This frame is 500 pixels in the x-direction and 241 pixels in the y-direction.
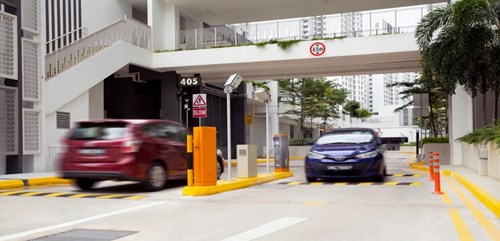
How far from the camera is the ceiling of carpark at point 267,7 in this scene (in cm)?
2519

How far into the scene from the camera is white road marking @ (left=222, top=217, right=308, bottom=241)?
6.38m

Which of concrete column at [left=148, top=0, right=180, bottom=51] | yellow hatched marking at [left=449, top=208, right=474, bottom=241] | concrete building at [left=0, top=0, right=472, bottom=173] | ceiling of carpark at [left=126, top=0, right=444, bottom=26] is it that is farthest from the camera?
ceiling of carpark at [left=126, top=0, right=444, bottom=26]

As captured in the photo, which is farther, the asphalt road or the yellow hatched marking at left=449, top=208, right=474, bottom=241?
the asphalt road

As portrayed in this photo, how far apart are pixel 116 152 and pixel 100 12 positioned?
14.5 m

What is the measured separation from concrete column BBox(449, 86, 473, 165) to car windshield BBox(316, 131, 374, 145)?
7.91m

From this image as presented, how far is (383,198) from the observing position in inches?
403

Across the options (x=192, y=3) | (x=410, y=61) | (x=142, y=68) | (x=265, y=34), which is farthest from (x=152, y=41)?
(x=410, y=61)

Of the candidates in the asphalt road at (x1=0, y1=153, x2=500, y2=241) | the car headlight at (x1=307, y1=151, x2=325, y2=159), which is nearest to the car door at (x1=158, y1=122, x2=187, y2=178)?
the asphalt road at (x1=0, y1=153, x2=500, y2=241)

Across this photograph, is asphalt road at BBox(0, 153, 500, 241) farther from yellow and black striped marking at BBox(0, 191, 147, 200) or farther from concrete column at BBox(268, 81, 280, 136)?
concrete column at BBox(268, 81, 280, 136)

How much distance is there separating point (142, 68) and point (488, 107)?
50.1 feet

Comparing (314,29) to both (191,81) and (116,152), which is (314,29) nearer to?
(191,81)

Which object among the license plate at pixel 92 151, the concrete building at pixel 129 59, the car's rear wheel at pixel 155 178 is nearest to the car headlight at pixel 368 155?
the car's rear wheel at pixel 155 178

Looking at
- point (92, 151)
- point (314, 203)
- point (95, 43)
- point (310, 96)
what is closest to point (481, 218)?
point (314, 203)

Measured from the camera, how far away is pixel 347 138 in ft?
47.4
